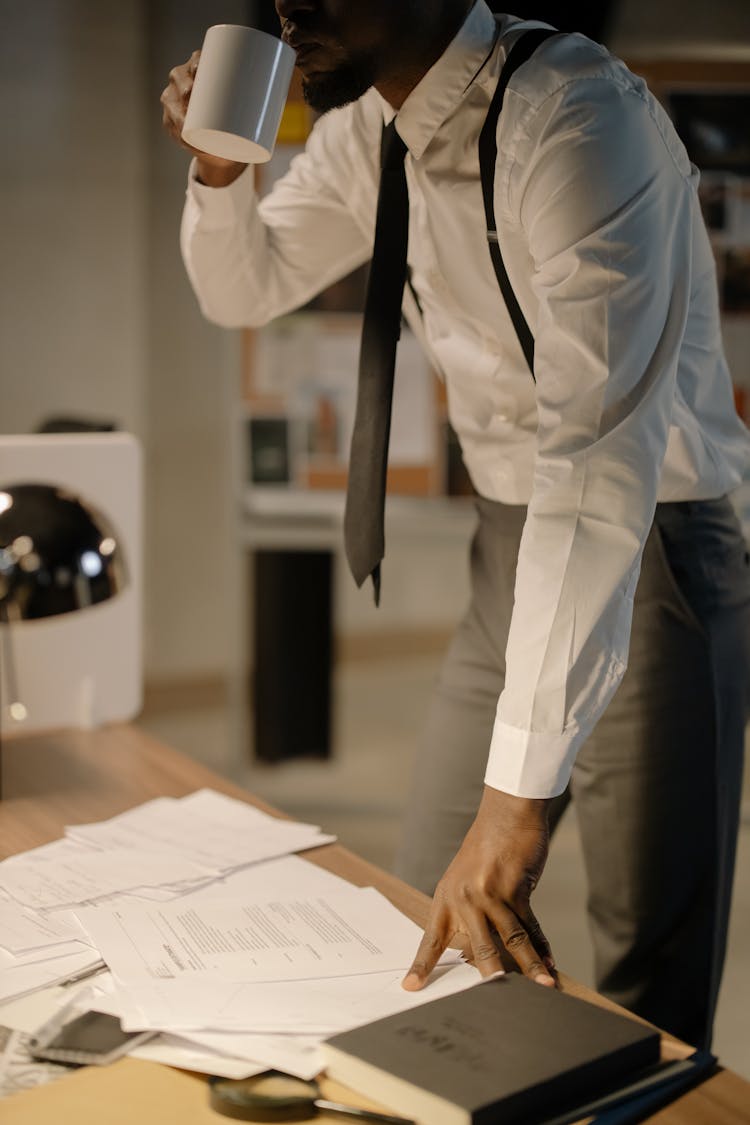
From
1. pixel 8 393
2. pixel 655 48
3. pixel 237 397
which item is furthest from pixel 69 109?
pixel 655 48

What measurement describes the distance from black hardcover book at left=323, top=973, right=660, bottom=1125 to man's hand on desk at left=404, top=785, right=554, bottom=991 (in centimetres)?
7

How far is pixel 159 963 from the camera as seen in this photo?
96 centimetres

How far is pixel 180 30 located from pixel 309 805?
2.39m

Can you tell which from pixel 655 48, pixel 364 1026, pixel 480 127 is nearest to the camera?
pixel 364 1026

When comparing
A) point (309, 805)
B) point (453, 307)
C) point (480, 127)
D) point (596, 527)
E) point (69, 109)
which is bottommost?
point (309, 805)

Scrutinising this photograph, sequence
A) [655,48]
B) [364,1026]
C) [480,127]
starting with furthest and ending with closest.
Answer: [655,48] < [480,127] < [364,1026]

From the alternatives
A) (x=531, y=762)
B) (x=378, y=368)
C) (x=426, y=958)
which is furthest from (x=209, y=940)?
(x=378, y=368)

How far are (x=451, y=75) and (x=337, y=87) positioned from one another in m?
0.11

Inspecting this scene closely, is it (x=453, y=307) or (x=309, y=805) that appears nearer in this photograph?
(x=453, y=307)

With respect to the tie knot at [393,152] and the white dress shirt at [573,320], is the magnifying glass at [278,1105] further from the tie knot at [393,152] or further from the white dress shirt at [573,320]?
the tie knot at [393,152]

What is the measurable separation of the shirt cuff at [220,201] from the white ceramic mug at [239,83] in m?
0.27

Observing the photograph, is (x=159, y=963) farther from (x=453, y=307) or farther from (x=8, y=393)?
(x=8, y=393)

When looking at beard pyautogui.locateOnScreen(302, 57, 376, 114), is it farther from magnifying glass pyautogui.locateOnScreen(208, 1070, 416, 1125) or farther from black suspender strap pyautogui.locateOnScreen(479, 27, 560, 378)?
magnifying glass pyautogui.locateOnScreen(208, 1070, 416, 1125)

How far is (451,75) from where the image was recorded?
1.18 m
